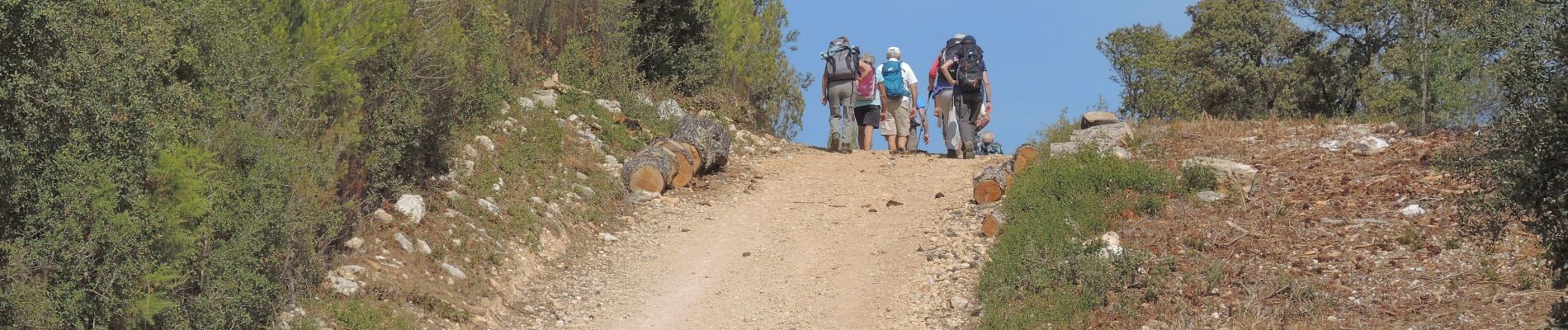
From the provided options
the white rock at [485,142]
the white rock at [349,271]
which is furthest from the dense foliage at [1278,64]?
the white rock at [349,271]

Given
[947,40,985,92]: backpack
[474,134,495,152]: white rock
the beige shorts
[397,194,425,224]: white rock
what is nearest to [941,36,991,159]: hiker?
[947,40,985,92]: backpack

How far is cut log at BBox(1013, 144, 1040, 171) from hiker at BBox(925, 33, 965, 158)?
2.55 m

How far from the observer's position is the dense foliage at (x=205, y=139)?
7.38 m

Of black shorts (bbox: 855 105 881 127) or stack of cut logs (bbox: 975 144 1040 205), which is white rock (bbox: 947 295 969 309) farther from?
black shorts (bbox: 855 105 881 127)

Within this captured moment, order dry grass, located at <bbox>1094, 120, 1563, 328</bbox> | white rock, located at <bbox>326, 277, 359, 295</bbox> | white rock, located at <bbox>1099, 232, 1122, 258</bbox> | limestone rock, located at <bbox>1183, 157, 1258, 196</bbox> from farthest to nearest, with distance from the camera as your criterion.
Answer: limestone rock, located at <bbox>1183, 157, 1258, 196</bbox>
white rock, located at <bbox>1099, 232, 1122, 258</bbox>
dry grass, located at <bbox>1094, 120, 1563, 328</bbox>
white rock, located at <bbox>326, 277, 359, 295</bbox>

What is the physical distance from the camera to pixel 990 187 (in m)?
14.8

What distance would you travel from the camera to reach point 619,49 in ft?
63.9

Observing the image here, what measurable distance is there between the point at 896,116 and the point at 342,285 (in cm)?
1051

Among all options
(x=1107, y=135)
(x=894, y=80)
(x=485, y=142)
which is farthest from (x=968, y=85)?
(x=485, y=142)

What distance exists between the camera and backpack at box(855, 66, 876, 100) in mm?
18891

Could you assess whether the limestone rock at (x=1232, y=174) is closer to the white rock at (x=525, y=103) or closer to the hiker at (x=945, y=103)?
the hiker at (x=945, y=103)

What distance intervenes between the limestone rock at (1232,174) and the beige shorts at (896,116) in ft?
18.7

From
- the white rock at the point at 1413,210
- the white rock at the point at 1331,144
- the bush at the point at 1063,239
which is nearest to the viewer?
the bush at the point at 1063,239

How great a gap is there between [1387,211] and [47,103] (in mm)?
10907
